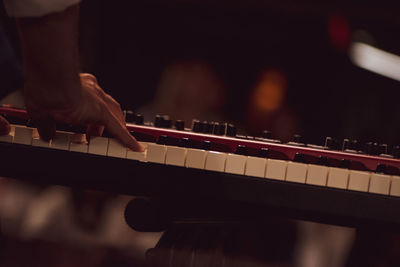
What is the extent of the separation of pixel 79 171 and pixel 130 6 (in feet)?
7.90

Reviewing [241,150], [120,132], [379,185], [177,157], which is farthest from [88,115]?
[379,185]

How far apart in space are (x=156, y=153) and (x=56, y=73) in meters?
0.24

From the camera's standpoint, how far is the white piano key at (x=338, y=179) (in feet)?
2.68

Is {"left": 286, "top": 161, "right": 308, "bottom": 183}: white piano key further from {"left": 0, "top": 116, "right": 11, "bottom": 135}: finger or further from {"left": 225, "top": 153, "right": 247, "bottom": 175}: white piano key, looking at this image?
{"left": 0, "top": 116, "right": 11, "bottom": 135}: finger

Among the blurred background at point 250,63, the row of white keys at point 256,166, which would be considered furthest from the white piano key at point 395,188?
the blurred background at point 250,63

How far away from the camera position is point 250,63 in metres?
3.05

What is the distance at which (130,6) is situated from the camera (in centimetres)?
304

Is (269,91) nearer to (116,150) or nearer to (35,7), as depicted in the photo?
(116,150)

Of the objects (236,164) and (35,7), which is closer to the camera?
(35,7)

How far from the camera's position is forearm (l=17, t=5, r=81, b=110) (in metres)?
0.65

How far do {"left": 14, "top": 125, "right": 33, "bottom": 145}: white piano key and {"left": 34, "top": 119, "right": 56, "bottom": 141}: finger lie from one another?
3 cm

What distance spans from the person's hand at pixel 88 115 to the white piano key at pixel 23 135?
0.03 m

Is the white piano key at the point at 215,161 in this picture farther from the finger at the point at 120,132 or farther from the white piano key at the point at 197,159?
the finger at the point at 120,132

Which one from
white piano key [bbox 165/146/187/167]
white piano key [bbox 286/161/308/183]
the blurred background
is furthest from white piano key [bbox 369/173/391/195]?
the blurred background
